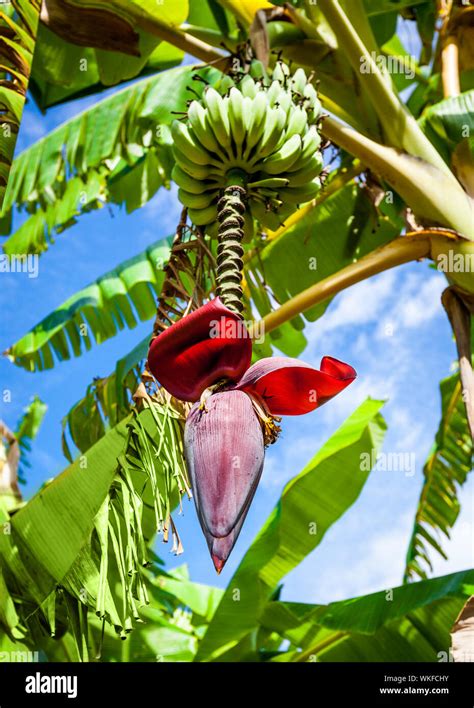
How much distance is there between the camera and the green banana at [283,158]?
77 centimetres

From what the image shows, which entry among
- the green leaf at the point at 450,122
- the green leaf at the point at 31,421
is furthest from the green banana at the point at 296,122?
the green leaf at the point at 31,421

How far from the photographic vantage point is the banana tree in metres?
0.54

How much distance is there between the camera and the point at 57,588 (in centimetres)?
100

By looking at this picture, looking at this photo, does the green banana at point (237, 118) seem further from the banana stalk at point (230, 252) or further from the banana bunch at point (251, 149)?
the banana stalk at point (230, 252)

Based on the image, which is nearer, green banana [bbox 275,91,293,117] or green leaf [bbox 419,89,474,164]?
green banana [bbox 275,91,293,117]

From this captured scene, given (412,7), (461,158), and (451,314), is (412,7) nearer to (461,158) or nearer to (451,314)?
(461,158)

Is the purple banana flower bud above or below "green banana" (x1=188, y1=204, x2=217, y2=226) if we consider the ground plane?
below

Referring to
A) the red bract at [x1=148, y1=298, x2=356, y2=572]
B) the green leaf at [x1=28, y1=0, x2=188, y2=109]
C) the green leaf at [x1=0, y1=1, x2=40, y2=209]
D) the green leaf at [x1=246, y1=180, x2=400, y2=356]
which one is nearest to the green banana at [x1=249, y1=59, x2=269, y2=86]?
the green leaf at [x1=0, y1=1, x2=40, y2=209]

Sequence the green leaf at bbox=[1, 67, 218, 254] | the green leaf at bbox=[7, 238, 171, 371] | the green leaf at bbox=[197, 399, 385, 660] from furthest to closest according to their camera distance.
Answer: the green leaf at bbox=[7, 238, 171, 371] < the green leaf at bbox=[1, 67, 218, 254] < the green leaf at bbox=[197, 399, 385, 660]

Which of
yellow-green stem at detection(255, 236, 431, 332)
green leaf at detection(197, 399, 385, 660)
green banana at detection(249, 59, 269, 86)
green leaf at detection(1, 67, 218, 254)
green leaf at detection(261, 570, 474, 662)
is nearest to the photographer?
green banana at detection(249, 59, 269, 86)

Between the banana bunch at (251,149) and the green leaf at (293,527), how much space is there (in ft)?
3.28

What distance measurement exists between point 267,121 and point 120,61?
919mm

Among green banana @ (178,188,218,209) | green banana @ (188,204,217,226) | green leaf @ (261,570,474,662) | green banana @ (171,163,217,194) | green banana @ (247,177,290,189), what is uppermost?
green banana @ (171,163,217,194)

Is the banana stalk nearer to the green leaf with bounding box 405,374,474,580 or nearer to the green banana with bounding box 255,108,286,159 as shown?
the green banana with bounding box 255,108,286,159
